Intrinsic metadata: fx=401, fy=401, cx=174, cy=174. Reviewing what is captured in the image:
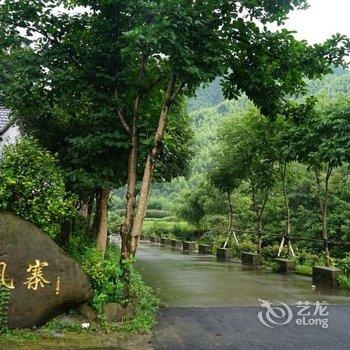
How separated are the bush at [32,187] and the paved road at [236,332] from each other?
272 cm

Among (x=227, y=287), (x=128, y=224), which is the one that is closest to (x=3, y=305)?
(x=128, y=224)

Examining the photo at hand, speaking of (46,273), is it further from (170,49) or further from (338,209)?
(338,209)

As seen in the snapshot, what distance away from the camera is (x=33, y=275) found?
645cm

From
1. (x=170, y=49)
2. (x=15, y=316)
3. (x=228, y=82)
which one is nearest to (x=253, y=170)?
(x=228, y=82)

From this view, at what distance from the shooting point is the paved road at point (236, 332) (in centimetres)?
632

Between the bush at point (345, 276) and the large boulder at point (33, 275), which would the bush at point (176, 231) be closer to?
the bush at point (345, 276)

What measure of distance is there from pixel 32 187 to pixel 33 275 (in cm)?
148

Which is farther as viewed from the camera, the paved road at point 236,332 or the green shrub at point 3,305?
the paved road at point 236,332

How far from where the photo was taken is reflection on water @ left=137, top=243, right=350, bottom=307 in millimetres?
9258

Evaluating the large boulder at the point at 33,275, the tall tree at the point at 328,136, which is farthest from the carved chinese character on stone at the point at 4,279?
the tall tree at the point at 328,136

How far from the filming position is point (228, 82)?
29.0 ft

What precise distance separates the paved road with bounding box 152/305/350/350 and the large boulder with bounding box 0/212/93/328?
1.68 metres

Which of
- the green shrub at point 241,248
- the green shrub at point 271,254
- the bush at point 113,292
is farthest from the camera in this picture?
the green shrub at point 241,248

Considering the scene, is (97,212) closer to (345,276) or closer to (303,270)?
(303,270)
